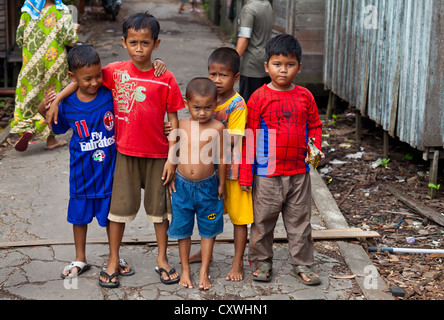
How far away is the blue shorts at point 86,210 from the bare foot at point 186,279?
2.09 ft

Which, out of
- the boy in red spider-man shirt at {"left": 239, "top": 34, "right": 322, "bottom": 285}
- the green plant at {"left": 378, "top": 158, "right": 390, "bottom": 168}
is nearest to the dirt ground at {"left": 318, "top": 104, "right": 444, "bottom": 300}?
the green plant at {"left": 378, "top": 158, "right": 390, "bottom": 168}

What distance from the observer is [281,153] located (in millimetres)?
3916

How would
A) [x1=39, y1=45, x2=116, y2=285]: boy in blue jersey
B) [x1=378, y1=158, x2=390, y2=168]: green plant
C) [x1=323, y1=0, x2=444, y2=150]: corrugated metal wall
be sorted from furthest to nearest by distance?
1. [x1=378, y1=158, x2=390, y2=168]: green plant
2. [x1=323, y1=0, x2=444, y2=150]: corrugated metal wall
3. [x1=39, y1=45, x2=116, y2=285]: boy in blue jersey

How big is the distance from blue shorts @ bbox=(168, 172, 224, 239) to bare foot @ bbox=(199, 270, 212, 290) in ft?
0.82

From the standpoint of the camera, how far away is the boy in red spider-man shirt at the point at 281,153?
388cm

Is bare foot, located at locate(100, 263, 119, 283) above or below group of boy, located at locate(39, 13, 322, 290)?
below

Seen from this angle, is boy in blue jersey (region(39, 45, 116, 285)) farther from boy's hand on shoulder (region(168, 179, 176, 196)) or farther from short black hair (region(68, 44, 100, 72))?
boy's hand on shoulder (region(168, 179, 176, 196))

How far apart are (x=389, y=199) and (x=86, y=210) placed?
11.0 ft

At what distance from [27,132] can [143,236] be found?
2.59 metres

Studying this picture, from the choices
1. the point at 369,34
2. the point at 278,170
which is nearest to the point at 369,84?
the point at 369,34

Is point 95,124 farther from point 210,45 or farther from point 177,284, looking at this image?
point 210,45

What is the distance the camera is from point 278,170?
12.9 ft

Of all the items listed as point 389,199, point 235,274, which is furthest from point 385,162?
point 235,274

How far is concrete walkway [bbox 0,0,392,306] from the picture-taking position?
3.88 m
